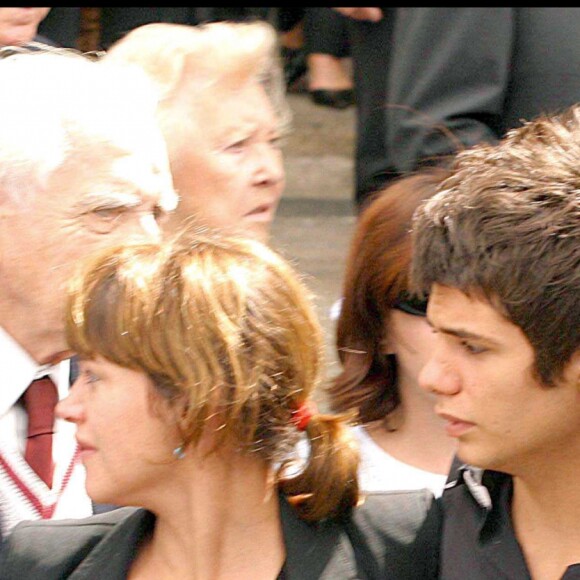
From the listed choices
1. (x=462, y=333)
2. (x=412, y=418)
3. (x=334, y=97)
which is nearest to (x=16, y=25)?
(x=412, y=418)

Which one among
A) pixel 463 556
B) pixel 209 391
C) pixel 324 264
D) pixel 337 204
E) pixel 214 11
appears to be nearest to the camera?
pixel 209 391

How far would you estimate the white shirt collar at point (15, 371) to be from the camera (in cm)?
230

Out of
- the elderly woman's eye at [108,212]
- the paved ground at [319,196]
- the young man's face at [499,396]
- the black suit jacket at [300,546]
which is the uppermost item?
the elderly woman's eye at [108,212]

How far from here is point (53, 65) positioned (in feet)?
8.21

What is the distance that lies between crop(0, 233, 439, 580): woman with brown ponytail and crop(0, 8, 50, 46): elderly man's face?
1.32 meters

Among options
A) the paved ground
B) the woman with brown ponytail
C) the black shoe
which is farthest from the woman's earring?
the black shoe

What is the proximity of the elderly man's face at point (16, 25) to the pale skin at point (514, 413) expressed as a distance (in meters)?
1.57

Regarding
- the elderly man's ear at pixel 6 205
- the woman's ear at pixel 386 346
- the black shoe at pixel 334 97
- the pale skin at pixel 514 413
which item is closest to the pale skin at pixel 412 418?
the woman's ear at pixel 386 346

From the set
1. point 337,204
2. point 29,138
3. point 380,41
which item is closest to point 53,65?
point 29,138

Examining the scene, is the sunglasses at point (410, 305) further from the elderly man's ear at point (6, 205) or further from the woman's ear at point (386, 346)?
the elderly man's ear at point (6, 205)

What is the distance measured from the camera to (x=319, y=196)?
22.0 ft

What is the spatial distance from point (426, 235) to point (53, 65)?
0.85m

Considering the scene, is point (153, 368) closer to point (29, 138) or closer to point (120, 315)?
point (120, 315)

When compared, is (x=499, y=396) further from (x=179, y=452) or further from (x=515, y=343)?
(x=179, y=452)
